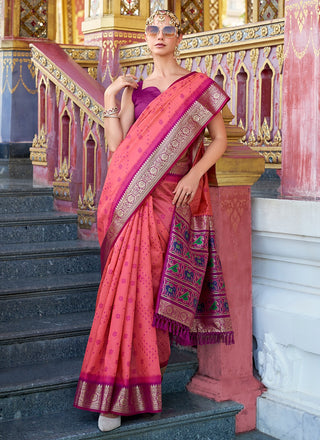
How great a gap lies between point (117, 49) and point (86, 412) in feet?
14.0

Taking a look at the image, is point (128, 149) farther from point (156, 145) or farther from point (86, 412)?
point (86, 412)

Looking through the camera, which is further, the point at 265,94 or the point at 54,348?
the point at 265,94

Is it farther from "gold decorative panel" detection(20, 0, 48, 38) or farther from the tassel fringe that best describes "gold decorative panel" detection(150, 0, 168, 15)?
the tassel fringe

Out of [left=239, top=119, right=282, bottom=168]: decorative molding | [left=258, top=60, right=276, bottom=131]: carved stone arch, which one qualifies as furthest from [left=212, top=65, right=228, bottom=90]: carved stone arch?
[left=239, top=119, right=282, bottom=168]: decorative molding

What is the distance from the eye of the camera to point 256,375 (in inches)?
157

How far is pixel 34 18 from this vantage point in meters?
7.88

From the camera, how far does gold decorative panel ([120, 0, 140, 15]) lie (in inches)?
282

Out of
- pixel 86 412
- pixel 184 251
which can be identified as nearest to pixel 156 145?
pixel 184 251

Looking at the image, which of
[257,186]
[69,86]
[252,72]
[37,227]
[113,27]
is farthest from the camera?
[113,27]

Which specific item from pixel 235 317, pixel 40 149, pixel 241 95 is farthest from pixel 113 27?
pixel 235 317

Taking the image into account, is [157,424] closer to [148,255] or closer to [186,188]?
[148,255]

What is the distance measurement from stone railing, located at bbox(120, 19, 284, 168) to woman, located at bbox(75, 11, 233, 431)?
218 cm

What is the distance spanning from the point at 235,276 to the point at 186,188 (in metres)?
0.60

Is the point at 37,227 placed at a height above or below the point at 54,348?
above
